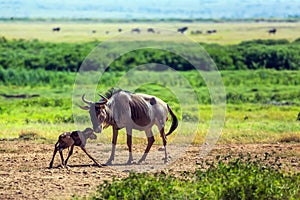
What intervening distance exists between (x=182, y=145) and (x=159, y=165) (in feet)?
8.10

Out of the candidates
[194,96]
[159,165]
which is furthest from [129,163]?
[194,96]

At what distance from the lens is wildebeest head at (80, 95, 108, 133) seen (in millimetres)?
13430

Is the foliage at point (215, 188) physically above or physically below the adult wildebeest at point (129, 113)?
below

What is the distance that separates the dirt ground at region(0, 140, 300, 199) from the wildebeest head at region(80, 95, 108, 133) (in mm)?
748

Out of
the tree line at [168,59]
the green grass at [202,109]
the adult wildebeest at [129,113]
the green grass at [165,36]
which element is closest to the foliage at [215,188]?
the adult wildebeest at [129,113]

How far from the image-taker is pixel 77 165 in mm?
14016

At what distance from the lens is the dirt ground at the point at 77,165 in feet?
39.3

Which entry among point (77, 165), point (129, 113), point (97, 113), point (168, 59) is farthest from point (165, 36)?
point (97, 113)

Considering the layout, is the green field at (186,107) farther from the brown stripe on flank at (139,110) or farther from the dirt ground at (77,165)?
the brown stripe on flank at (139,110)

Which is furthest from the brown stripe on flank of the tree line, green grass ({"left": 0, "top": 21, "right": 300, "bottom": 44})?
green grass ({"left": 0, "top": 21, "right": 300, "bottom": 44})

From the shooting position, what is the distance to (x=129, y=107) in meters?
14.3

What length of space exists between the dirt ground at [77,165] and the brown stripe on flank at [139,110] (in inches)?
31.0

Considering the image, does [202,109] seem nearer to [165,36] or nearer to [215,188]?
[215,188]

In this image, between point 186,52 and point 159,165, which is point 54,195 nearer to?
point 159,165
